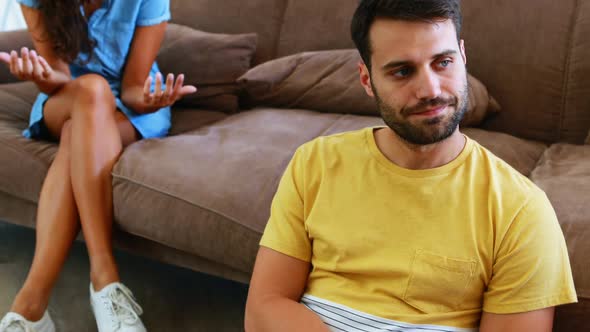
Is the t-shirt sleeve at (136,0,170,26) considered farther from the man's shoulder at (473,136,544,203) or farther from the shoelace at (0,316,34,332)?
the man's shoulder at (473,136,544,203)

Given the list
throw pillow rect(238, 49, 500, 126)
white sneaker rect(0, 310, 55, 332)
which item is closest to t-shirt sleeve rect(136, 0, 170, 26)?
throw pillow rect(238, 49, 500, 126)

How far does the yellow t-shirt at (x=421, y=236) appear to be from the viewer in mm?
982

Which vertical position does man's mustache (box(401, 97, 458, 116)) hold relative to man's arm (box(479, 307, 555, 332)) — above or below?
above

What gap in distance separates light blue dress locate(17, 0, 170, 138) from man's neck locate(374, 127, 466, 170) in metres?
0.95

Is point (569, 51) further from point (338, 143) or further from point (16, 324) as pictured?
point (16, 324)

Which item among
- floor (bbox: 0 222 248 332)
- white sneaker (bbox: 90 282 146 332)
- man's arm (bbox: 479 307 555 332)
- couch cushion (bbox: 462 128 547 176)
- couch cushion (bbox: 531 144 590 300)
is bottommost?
floor (bbox: 0 222 248 332)

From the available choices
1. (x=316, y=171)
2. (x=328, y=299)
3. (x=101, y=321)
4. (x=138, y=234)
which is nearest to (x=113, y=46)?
(x=138, y=234)

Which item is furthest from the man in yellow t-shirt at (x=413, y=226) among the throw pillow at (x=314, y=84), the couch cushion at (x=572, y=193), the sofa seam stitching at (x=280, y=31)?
the sofa seam stitching at (x=280, y=31)

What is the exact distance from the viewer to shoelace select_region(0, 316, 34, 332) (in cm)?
150

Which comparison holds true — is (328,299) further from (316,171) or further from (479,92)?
(479,92)

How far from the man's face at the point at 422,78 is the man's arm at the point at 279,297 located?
1.00ft

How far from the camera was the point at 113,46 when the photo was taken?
1.89m

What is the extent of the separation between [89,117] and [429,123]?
983 mm

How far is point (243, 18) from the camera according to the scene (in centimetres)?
237
